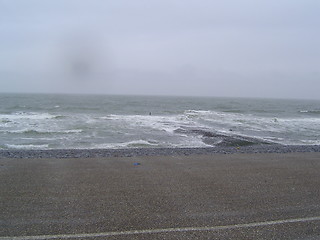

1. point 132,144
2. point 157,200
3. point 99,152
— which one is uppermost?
point 157,200

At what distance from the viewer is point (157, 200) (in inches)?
203

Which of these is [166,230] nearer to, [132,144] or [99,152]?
[99,152]

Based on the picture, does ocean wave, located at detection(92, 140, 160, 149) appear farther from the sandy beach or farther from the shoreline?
the sandy beach

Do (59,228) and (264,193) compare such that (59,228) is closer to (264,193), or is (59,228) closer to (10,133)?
(264,193)

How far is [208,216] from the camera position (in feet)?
14.6

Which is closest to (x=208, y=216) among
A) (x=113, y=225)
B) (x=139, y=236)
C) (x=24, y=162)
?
(x=139, y=236)

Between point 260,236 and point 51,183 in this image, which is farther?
point 51,183

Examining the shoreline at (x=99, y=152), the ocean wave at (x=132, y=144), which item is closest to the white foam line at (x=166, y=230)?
the shoreline at (x=99, y=152)

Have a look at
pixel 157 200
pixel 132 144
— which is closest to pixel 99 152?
pixel 132 144

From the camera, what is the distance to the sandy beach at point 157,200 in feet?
12.9

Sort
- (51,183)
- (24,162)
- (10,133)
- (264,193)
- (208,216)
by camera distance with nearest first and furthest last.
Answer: (208,216) < (264,193) < (51,183) < (24,162) < (10,133)

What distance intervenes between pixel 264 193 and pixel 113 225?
369 centimetres

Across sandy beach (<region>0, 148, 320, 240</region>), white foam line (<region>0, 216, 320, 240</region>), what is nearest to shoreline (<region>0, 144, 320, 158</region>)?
sandy beach (<region>0, 148, 320, 240</region>)

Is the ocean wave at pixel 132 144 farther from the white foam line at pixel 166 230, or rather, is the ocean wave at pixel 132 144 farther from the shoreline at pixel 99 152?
the white foam line at pixel 166 230
